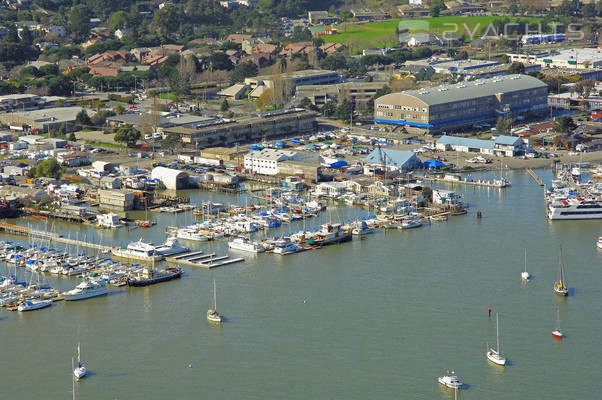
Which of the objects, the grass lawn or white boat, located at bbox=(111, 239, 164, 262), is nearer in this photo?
white boat, located at bbox=(111, 239, 164, 262)

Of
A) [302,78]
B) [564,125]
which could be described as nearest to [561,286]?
[564,125]

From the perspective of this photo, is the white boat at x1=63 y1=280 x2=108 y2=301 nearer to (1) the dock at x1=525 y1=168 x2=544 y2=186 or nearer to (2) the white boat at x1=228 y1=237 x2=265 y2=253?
(2) the white boat at x1=228 y1=237 x2=265 y2=253

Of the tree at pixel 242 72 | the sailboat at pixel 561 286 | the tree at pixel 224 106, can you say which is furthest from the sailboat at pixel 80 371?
the tree at pixel 242 72

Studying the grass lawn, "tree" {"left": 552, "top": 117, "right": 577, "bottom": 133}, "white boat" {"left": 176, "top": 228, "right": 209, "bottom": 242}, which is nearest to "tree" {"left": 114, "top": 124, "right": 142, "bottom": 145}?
"white boat" {"left": 176, "top": 228, "right": 209, "bottom": 242}

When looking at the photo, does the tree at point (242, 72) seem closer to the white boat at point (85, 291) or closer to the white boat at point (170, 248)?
the white boat at point (170, 248)

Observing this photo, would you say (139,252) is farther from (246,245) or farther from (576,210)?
(576,210)
